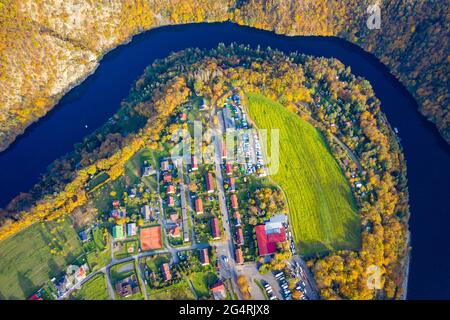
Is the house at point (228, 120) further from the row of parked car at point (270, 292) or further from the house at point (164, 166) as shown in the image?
the row of parked car at point (270, 292)

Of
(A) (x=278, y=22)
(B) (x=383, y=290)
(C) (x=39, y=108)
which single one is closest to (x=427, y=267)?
(B) (x=383, y=290)

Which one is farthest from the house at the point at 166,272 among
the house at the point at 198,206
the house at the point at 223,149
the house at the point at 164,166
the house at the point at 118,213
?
the house at the point at 223,149

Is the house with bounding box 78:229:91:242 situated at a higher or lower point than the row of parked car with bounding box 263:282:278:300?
higher

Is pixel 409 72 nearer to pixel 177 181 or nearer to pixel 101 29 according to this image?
pixel 177 181

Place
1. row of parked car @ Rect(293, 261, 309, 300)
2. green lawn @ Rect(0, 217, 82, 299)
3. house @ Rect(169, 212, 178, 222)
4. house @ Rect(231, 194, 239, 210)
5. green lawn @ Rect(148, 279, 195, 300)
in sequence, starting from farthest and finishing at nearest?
house @ Rect(231, 194, 239, 210), house @ Rect(169, 212, 178, 222), green lawn @ Rect(0, 217, 82, 299), row of parked car @ Rect(293, 261, 309, 300), green lawn @ Rect(148, 279, 195, 300)

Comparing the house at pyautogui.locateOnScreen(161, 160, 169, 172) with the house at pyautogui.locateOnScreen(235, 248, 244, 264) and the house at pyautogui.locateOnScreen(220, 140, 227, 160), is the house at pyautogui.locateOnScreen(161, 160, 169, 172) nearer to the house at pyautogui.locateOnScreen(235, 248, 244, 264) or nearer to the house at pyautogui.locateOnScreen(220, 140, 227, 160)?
the house at pyautogui.locateOnScreen(220, 140, 227, 160)

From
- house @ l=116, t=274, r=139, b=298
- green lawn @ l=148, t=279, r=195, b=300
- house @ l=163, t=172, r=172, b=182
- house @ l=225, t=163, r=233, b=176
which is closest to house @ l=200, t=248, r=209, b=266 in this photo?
green lawn @ l=148, t=279, r=195, b=300

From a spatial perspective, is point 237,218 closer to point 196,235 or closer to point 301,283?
point 196,235
